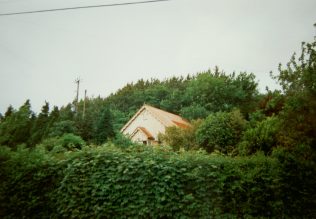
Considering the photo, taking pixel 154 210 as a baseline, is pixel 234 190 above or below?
above

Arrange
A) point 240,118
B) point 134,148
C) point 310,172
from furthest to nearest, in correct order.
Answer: point 240,118 < point 134,148 < point 310,172

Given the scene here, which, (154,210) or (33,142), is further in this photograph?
(33,142)

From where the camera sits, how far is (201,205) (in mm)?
8984

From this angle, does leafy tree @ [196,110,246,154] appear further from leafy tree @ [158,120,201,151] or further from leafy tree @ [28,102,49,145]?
leafy tree @ [28,102,49,145]

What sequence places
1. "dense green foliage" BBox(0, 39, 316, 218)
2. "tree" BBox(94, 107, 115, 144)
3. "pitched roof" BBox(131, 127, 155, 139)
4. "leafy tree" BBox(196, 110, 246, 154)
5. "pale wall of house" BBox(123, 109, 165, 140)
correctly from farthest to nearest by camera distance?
"pale wall of house" BBox(123, 109, 165, 140)
"pitched roof" BBox(131, 127, 155, 139)
"tree" BBox(94, 107, 115, 144)
"leafy tree" BBox(196, 110, 246, 154)
"dense green foliage" BBox(0, 39, 316, 218)

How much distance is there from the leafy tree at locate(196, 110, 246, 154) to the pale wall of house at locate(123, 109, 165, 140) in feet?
45.7

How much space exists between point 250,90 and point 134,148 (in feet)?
121

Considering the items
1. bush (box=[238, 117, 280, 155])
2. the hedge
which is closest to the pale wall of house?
bush (box=[238, 117, 280, 155])

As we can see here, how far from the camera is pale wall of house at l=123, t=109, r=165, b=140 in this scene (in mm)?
35366

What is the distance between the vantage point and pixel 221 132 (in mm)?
20094

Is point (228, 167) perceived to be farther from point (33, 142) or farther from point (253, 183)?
point (33, 142)

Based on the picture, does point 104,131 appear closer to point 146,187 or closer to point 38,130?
point 38,130

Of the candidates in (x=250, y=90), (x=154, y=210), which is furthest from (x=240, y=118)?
(x=250, y=90)

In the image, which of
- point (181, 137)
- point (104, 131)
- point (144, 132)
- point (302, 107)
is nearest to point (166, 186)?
point (302, 107)
